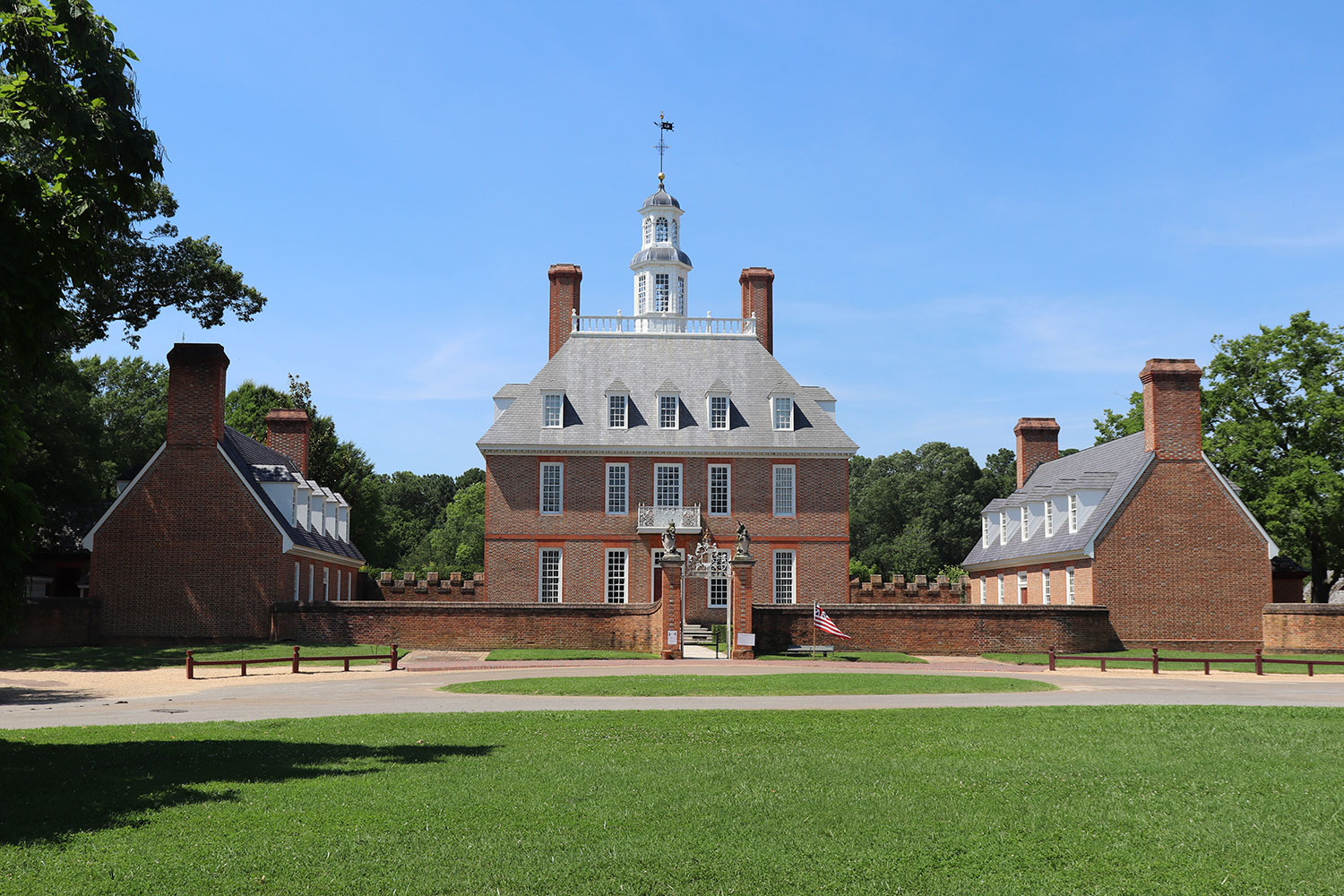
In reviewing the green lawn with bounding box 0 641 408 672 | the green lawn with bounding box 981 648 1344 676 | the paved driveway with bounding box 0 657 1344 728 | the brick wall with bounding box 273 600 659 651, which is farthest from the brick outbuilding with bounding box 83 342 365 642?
the green lawn with bounding box 981 648 1344 676

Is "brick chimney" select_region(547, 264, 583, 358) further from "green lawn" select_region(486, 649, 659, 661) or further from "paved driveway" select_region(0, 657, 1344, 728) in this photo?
"paved driveway" select_region(0, 657, 1344, 728)

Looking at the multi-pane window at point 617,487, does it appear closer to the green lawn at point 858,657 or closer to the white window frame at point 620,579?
the white window frame at point 620,579

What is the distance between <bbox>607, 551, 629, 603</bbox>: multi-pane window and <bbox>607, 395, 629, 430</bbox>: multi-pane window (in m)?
5.16

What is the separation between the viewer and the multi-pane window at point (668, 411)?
44844 mm

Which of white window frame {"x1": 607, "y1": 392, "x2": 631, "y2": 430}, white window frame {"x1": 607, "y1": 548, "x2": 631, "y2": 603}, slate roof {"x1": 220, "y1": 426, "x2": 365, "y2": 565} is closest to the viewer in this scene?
Result: slate roof {"x1": 220, "y1": 426, "x2": 365, "y2": 565}

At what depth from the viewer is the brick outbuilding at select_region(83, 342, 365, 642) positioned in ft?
116

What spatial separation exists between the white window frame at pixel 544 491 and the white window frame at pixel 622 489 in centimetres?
176

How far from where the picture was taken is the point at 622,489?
1730 inches

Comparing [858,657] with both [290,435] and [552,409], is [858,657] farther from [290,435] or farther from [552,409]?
[290,435]

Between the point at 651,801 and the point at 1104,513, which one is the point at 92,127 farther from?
the point at 1104,513

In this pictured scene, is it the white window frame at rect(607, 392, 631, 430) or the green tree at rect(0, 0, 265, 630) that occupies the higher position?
the white window frame at rect(607, 392, 631, 430)

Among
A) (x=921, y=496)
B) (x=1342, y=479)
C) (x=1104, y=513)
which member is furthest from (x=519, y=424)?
(x=921, y=496)

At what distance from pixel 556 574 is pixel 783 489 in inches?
378

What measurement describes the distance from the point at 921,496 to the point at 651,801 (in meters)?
81.2
